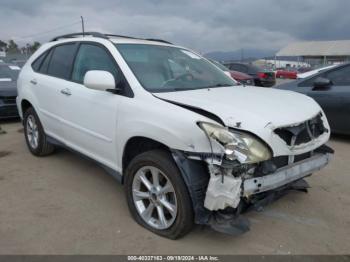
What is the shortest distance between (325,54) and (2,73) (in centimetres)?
5891

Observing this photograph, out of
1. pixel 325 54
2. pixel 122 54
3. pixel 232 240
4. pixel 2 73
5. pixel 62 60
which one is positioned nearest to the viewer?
pixel 232 240

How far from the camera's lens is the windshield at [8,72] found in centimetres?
911

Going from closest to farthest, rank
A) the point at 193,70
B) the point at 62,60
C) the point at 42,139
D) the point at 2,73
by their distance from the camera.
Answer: the point at 193,70 → the point at 62,60 → the point at 42,139 → the point at 2,73

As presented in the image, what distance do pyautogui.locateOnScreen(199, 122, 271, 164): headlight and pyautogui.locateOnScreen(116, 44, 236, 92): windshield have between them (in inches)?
37.2

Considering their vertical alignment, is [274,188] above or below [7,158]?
above

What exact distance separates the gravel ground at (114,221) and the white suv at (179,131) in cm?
25

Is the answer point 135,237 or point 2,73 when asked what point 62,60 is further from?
point 2,73

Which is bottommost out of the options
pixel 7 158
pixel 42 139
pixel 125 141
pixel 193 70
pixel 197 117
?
pixel 7 158

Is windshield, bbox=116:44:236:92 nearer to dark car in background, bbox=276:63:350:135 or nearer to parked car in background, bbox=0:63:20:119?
dark car in background, bbox=276:63:350:135

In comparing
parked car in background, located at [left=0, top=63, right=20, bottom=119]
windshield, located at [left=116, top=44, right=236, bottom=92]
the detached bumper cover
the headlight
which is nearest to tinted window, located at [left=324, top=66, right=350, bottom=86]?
windshield, located at [left=116, top=44, right=236, bottom=92]

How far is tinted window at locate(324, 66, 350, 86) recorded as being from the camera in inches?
242

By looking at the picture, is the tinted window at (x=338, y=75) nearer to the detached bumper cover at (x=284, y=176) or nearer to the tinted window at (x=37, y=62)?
the detached bumper cover at (x=284, y=176)

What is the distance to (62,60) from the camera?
457 cm

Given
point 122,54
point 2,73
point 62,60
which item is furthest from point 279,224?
point 2,73
